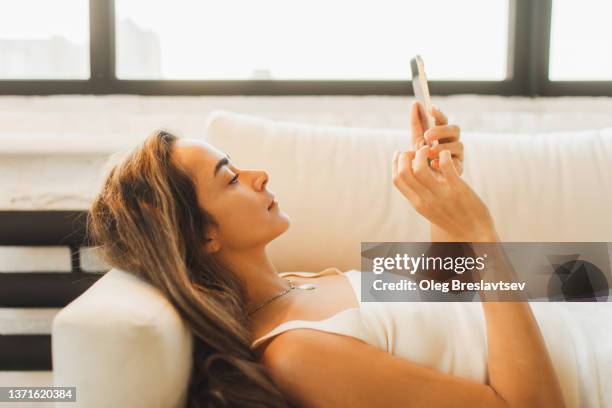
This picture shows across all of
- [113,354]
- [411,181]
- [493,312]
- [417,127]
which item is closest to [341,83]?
[417,127]

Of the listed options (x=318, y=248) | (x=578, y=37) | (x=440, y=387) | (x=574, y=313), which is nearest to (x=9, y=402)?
(x=318, y=248)

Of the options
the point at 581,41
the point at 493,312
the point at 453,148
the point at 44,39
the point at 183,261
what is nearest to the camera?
the point at 493,312

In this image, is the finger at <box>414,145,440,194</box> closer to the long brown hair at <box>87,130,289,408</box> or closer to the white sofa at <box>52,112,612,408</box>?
the long brown hair at <box>87,130,289,408</box>

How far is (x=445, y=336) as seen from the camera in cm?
109

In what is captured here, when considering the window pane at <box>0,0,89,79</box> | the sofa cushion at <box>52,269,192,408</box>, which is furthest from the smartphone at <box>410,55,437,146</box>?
the window pane at <box>0,0,89,79</box>

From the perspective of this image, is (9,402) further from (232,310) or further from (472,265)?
(472,265)

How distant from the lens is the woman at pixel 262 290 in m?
0.96

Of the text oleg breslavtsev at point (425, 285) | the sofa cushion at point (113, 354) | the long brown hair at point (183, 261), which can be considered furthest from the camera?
the text oleg breslavtsev at point (425, 285)

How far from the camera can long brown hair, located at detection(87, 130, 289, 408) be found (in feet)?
3.36

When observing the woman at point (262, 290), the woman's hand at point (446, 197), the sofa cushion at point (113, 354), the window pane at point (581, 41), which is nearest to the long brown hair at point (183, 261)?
the woman at point (262, 290)

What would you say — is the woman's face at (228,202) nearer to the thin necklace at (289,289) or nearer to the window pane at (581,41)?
the thin necklace at (289,289)

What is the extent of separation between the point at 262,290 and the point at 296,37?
1350 millimetres

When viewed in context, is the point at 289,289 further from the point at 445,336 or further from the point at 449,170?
the point at 449,170

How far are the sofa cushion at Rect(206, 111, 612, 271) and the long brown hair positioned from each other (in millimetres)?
336
